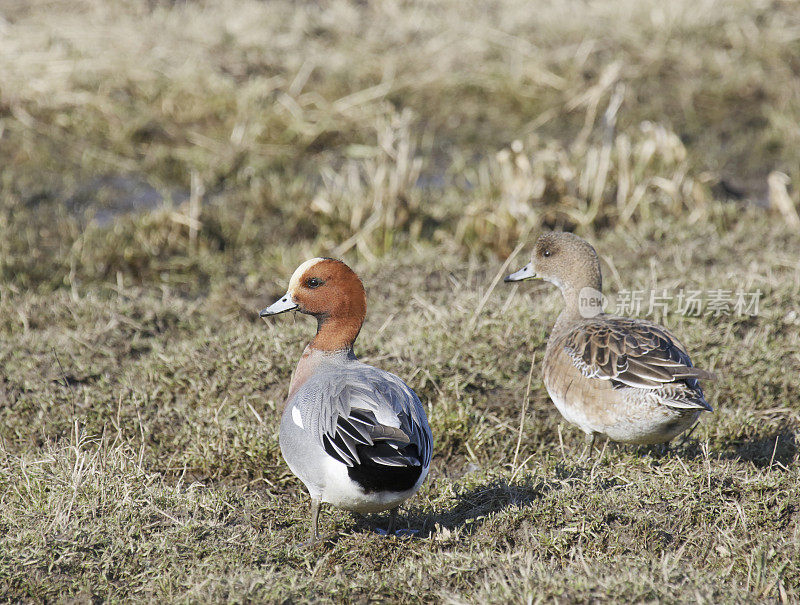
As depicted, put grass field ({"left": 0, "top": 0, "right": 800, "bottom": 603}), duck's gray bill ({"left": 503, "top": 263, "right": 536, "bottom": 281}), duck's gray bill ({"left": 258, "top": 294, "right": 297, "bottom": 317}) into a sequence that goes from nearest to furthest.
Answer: grass field ({"left": 0, "top": 0, "right": 800, "bottom": 603}) < duck's gray bill ({"left": 258, "top": 294, "right": 297, "bottom": 317}) < duck's gray bill ({"left": 503, "top": 263, "right": 536, "bottom": 281})

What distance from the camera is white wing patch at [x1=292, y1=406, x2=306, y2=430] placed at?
3180 millimetres

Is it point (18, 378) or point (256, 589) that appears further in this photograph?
point (18, 378)

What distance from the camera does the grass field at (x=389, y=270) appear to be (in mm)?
3145

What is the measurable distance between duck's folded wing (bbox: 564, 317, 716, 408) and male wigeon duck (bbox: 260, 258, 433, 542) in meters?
0.89

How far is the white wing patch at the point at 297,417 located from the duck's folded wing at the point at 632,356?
126cm

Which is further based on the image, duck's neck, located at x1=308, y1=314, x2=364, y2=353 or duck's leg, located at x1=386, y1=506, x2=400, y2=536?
duck's neck, located at x1=308, y1=314, x2=364, y2=353

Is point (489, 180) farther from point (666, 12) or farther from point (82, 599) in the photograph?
point (82, 599)

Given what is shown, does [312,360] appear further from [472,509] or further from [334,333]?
[472,509]

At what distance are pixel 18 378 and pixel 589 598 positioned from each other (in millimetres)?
3061

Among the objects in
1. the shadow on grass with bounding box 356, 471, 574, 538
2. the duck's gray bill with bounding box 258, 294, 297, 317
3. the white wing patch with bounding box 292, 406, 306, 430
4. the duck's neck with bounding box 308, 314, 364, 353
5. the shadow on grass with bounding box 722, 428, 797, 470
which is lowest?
the shadow on grass with bounding box 722, 428, 797, 470

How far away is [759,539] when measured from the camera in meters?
3.16

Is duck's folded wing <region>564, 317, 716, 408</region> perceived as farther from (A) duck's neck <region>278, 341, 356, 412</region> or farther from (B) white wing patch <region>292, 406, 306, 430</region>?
(B) white wing patch <region>292, 406, 306, 430</region>

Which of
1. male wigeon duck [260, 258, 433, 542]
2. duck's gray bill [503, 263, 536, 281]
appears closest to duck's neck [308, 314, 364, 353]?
male wigeon duck [260, 258, 433, 542]

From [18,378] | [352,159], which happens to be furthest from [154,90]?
[18,378]
